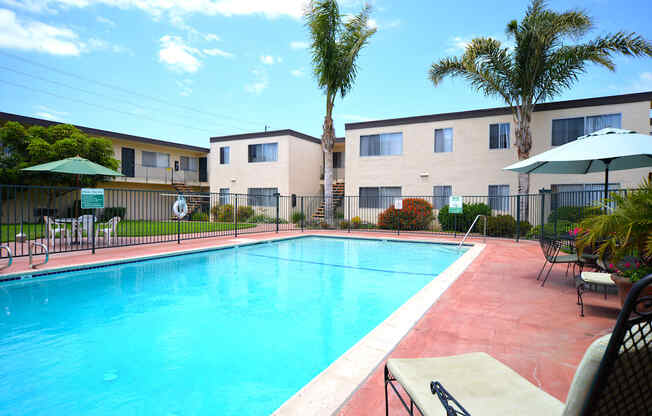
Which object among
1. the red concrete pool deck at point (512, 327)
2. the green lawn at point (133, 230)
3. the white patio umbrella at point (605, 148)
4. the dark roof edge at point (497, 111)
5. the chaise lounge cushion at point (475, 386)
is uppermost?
the dark roof edge at point (497, 111)

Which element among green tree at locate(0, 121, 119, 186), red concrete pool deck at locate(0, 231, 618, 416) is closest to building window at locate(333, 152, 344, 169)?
green tree at locate(0, 121, 119, 186)

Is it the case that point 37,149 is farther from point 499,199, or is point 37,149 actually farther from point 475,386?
point 499,199

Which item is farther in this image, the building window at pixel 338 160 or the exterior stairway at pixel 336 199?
the building window at pixel 338 160

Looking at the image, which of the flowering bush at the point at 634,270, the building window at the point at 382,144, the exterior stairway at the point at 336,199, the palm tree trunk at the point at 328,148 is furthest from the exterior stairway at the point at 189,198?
the flowering bush at the point at 634,270

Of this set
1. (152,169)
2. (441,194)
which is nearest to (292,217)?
(441,194)

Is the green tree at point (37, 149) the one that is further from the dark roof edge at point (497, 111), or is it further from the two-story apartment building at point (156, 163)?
the dark roof edge at point (497, 111)

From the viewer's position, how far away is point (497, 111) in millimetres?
15016

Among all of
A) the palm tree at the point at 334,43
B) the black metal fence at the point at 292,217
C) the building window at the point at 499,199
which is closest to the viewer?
the black metal fence at the point at 292,217

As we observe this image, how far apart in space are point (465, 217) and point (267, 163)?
1203cm

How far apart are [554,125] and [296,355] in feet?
49.8

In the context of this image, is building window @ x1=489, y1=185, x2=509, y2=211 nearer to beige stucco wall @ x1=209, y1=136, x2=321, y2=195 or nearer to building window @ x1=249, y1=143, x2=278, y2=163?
beige stucco wall @ x1=209, y1=136, x2=321, y2=195

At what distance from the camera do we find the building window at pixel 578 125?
13.2 meters

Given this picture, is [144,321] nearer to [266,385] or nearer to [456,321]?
[266,385]

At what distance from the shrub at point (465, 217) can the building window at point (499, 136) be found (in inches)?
113
